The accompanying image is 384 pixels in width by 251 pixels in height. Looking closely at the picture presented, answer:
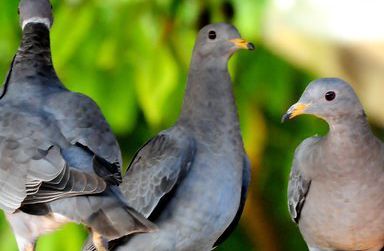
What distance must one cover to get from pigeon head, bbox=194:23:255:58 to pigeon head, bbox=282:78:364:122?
15 cm

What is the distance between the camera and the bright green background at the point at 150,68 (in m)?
3.39

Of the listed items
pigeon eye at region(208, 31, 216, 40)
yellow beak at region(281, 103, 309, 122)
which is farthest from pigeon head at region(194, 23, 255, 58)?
yellow beak at region(281, 103, 309, 122)

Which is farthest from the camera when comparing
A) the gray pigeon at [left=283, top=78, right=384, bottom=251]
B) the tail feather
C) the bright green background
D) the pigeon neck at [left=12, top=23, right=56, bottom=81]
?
the bright green background

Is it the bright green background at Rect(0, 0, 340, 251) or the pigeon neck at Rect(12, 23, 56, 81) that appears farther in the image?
the bright green background at Rect(0, 0, 340, 251)

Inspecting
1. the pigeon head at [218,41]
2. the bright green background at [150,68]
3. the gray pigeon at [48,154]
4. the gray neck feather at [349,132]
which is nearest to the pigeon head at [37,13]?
the gray pigeon at [48,154]

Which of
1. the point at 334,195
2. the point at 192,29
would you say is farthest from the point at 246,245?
the point at 334,195

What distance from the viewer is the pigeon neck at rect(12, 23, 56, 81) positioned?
5.97 feet

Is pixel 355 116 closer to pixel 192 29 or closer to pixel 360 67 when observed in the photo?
pixel 192 29

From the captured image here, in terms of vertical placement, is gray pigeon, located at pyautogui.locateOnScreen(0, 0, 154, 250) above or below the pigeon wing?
above

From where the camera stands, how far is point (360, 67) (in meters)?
4.09

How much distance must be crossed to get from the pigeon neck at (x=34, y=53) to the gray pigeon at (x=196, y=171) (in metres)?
0.30

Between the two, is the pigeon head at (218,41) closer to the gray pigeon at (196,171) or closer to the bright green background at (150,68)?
the gray pigeon at (196,171)

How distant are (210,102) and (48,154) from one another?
0.37 meters

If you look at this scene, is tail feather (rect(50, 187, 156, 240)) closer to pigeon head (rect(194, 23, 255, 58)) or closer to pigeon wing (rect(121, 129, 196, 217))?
pigeon wing (rect(121, 129, 196, 217))
